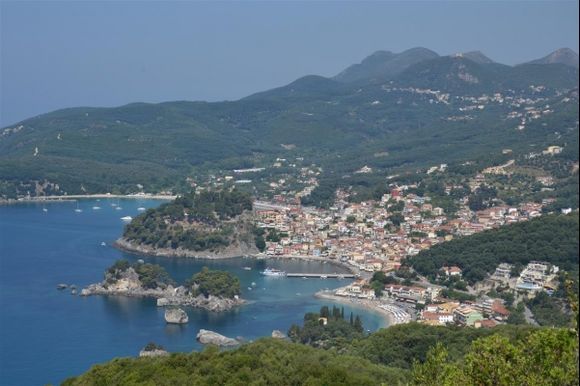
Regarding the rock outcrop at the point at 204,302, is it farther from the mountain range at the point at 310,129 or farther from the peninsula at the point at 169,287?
the mountain range at the point at 310,129

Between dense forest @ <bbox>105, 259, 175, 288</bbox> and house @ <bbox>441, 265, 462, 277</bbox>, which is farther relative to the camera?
dense forest @ <bbox>105, 259, 175, 288</bbox>

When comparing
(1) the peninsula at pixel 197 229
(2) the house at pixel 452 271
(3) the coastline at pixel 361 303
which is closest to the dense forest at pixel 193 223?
(1) the peninsula at pixel 197 229

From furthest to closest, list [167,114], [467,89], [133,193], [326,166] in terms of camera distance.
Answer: [467,89]
[167,114]
[326,166]
[133,193]

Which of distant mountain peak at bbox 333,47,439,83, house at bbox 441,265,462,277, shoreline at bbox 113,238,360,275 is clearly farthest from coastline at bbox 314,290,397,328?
distant mountain peak at bbox 333,47,439,83

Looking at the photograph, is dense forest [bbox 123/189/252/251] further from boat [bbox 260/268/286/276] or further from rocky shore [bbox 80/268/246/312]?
rocky shore [bbox 80/268/246/312]

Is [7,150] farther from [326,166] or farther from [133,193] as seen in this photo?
[326,166]

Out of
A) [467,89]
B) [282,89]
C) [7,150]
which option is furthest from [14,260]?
[282,89]

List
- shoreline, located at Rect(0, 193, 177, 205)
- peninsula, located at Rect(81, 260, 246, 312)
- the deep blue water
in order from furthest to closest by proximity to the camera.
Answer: shoreline, located at Rect(0, 193, 177, 205) → peninsula, located at Rect(81, 260, 246, 312) → the deep blue water

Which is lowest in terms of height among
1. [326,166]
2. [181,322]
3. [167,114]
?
[181,322]
